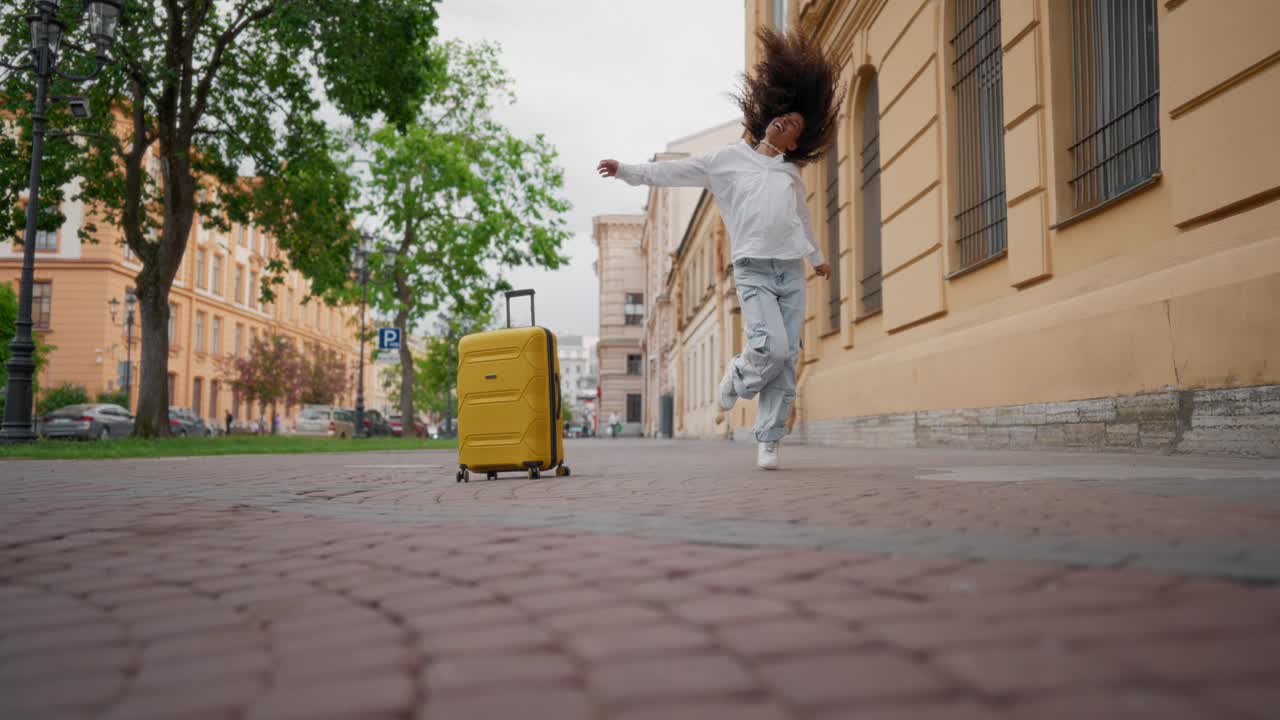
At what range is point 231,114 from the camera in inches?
766

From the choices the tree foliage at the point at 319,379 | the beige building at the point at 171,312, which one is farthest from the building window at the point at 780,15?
A: the tree foliage at the point at 319,379

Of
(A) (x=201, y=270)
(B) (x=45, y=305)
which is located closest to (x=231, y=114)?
(B) (x=45, y=305)

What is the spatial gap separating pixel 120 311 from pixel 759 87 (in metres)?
45.2

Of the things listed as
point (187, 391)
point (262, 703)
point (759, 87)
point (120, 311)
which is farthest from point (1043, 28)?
point (187, 391)

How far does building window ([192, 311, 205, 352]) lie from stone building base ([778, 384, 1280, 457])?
48.3m

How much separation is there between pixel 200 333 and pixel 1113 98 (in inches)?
2059

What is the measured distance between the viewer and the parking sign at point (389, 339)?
25.0 m

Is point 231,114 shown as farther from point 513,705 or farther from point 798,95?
point 513,705

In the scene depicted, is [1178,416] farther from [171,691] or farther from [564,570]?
[171,691]

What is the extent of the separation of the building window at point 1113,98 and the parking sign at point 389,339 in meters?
19.6

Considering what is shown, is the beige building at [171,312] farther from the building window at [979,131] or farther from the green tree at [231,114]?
the building window at [979,131]

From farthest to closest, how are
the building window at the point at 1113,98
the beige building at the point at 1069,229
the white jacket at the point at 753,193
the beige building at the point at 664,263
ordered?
the beige building at the point at 664,263 → the building window at the point at 1113,98 → the white jacket at the point at 753,193 → the beige building at the point at 1069,229

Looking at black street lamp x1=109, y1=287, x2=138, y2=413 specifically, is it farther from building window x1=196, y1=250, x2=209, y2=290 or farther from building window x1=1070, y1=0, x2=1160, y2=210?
building window x1=1070, y1=0, x2=1160, y2=210

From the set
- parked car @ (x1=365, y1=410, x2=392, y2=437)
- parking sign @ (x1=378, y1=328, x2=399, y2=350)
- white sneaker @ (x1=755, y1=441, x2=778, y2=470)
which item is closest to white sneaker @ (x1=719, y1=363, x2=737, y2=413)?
white sneaker @ (x1=755, y1=441, x2=778, y2=470)
